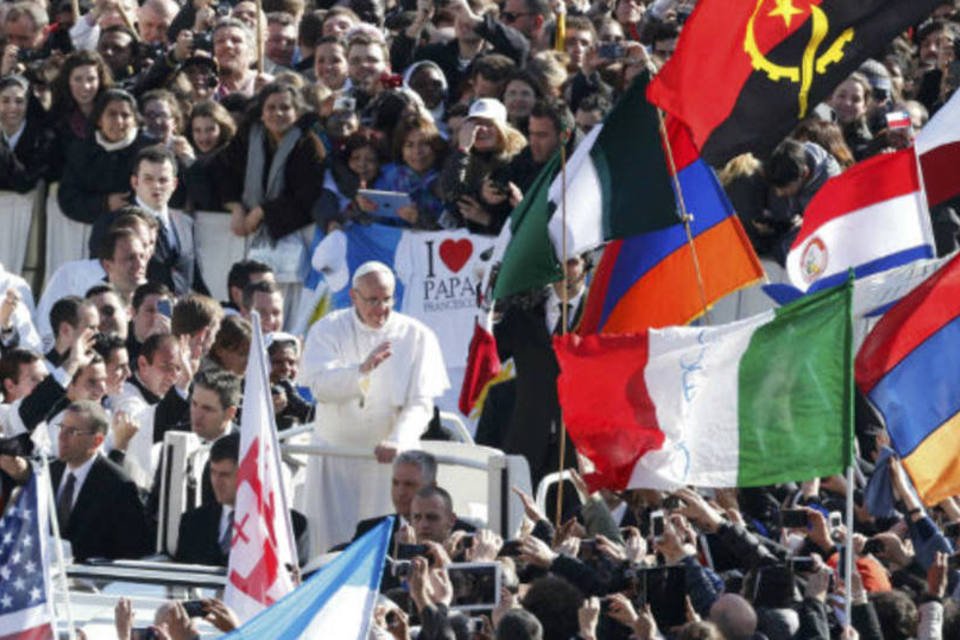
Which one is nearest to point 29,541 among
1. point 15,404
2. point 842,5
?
point 842,5

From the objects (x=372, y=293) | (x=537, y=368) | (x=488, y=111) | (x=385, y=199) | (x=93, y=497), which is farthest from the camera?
(x=385, y=199)

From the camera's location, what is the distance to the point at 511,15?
25.4 metres

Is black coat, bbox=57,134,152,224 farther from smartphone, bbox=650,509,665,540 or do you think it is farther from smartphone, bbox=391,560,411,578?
smartphone, bbox=391,560,411,578

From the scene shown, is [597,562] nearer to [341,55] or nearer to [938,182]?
[938,182]

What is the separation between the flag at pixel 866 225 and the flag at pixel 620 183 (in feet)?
2.53

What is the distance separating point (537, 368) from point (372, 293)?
4.76 feet

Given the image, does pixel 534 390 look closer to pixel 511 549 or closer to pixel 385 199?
pixel 385 199

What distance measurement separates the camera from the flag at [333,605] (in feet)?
46.1

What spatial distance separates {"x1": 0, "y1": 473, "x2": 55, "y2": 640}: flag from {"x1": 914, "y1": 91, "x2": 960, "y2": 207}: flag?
5.14 metres

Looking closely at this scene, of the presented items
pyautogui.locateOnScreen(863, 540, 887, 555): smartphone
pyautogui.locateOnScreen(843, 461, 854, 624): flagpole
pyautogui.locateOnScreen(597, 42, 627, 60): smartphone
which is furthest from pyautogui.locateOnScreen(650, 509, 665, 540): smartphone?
pyautogui.locateOnScreen(597, 42, 627, 60): smartphone

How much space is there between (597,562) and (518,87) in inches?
262

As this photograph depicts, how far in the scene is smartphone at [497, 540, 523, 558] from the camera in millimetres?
17109

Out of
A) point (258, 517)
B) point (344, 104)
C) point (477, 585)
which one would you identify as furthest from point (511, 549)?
point (344, 104)

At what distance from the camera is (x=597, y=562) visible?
16.8 metres
